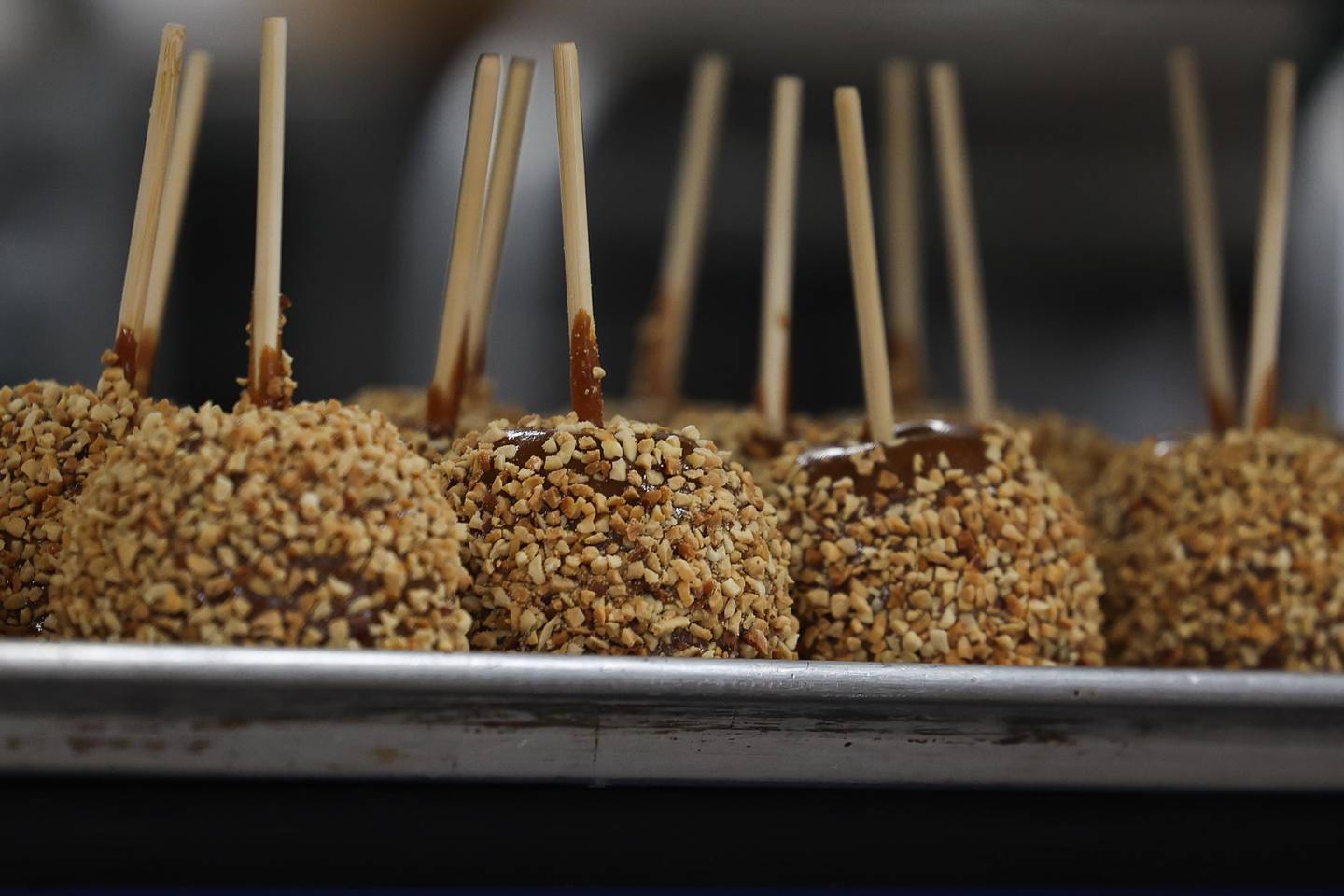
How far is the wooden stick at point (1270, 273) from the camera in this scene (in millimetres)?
1392

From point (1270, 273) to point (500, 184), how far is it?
844 mm

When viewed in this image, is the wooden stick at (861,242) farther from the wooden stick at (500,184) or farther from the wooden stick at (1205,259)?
the wooden stick at (1205,259)

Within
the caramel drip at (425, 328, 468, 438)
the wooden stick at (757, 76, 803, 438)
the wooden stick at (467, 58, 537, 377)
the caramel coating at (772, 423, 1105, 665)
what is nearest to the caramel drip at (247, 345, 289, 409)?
the caramel drip at (425, 328, 468, 438)

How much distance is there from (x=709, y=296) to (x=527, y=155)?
1.79 ft

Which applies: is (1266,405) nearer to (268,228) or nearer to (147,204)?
(268,228)

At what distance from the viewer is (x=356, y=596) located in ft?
2.95

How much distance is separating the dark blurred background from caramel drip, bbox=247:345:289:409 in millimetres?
1895

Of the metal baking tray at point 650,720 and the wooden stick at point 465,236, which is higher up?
the wooden stick at point 465,236

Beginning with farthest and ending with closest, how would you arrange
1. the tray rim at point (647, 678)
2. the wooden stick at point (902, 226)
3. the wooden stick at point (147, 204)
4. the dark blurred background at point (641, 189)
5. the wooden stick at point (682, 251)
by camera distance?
1. the dark blurred background at point (641, 189)
2. the wooden stick at point (902, 226)
3. the wooden stick at point (682, 251)
4. the wooden stick at point (147, 204)
5. the tray rim at point (647, 678)

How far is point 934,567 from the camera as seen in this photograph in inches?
43.3

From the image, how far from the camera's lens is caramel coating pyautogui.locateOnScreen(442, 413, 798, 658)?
0.97 metres

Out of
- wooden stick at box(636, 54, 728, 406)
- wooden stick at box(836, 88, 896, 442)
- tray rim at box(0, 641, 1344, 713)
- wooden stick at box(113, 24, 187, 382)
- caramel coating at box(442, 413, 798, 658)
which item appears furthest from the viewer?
wooden stick at box(636, 54, 728, 406)

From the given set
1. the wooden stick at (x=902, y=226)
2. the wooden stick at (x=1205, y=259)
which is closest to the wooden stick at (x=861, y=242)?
the wooden stick at (x=1205, y=259)

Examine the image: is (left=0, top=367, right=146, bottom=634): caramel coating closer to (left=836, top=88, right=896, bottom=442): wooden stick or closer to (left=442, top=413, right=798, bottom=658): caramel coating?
(left=442, top=413, right=798, bottom=658): caramel coating
